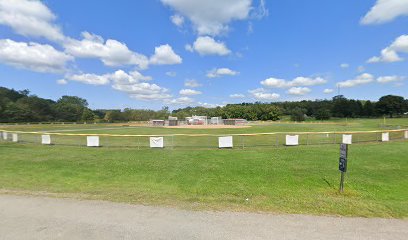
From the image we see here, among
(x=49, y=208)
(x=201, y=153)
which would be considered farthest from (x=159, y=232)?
(x=201, y=153)

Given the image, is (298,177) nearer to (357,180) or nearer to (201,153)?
(357,180)

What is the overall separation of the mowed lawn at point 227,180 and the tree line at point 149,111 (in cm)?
9631

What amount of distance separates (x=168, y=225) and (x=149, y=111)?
427ft

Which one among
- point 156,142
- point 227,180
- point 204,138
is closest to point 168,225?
point 227,180

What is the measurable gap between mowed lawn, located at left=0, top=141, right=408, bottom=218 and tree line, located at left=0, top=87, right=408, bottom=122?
96.3 metres

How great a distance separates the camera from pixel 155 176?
34.6 feet

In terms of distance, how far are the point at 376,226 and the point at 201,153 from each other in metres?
11.1

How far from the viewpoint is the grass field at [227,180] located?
7.13 meters

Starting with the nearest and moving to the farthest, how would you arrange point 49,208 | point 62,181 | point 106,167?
point 49,208, point 62,181, point 106,167

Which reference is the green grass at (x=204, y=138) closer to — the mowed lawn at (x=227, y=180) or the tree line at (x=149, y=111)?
the mowed lawn at (x=227, y=180)

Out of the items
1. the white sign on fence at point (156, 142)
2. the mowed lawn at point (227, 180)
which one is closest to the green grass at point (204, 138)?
the white sign on fence at point (156, 142)

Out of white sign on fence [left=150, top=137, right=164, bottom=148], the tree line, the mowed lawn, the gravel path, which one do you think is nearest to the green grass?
white sign on fence [left=150, top=137, right=164, bottom=148]

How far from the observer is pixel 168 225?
558cm

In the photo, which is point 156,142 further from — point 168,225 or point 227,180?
point 168,225
